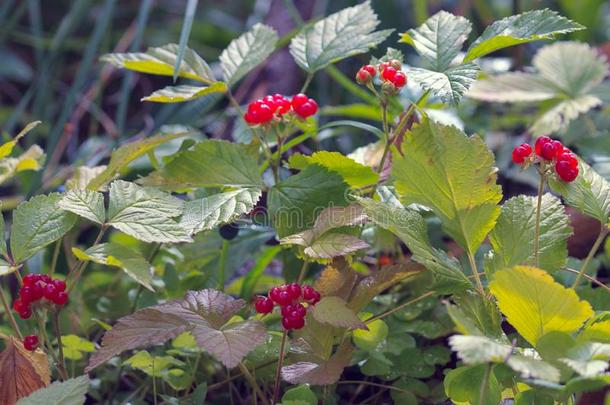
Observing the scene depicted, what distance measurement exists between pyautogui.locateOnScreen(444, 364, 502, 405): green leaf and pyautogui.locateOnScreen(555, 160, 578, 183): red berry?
0.79ft

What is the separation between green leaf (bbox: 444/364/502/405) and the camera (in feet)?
2.47

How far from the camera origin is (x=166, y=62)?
1.03 m

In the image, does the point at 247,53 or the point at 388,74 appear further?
the point at 247,53

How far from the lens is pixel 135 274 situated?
79 centimetres

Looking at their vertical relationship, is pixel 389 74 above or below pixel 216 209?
above

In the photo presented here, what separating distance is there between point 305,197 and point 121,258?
0.78ft

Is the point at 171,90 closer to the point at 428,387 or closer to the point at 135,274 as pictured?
the point at 135,274

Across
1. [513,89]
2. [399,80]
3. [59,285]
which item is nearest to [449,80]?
[399,80]

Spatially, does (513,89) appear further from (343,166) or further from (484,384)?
(484,384)

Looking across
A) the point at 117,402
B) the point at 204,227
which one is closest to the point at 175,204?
the point at 204,227

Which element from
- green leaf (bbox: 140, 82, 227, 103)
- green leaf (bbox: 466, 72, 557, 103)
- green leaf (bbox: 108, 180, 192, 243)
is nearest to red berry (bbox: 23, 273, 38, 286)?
green leaf (bbox: 108, 180, 192, 243)

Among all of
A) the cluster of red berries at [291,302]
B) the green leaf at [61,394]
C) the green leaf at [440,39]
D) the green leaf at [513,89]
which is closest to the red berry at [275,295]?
the cluster of red berries at [291,302]

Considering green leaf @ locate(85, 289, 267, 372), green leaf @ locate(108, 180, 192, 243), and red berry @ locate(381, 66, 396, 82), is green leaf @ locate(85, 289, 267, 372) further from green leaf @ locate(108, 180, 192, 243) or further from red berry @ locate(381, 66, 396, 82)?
red berry @ locate(381, 66, 396, 82)

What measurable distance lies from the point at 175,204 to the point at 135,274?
113 mm
